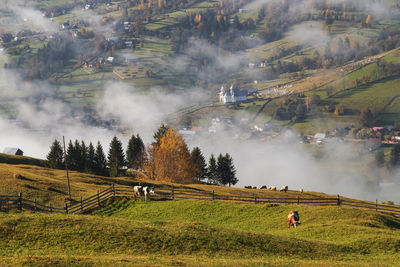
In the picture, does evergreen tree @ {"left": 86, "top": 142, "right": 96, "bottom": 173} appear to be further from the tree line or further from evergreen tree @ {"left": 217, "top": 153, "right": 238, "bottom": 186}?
evergreen tree @ {"left": 217, "top": 153, "right": 238, "bottom": 186}

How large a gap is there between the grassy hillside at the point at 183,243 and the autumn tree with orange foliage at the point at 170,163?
6752cm

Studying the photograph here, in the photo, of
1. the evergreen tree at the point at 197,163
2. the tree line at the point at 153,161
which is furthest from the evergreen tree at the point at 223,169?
the evergreen tree at the point at 197,163

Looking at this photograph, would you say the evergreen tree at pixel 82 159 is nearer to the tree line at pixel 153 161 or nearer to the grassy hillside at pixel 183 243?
the tree line at pixel 153 161

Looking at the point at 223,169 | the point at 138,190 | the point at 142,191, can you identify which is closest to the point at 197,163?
the point at 223,169

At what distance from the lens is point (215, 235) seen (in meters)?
42.4

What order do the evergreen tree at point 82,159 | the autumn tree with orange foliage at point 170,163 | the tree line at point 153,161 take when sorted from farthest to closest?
the evergreen tree at point 82,159 < the tree line at point 153,161 < the autumn tree with orange foliage at point 170,163

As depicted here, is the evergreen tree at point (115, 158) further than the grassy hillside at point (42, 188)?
Yes

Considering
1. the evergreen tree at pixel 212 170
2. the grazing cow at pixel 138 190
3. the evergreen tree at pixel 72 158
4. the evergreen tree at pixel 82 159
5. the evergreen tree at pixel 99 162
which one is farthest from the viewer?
the evergreen tree at pixel 212 170

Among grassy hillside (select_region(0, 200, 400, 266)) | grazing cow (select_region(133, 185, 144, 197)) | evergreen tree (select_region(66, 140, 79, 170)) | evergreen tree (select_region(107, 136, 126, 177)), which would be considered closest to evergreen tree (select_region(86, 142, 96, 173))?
evergreen tree (select_region(66, 140, 79, 170))

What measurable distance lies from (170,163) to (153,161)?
5.64 metres

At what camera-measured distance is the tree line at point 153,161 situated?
120750 millimetres

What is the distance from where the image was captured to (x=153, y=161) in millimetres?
123375

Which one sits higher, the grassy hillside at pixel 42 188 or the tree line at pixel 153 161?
the tree line at pixel 153 161

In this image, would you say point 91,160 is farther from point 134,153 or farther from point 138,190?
point 138,190
